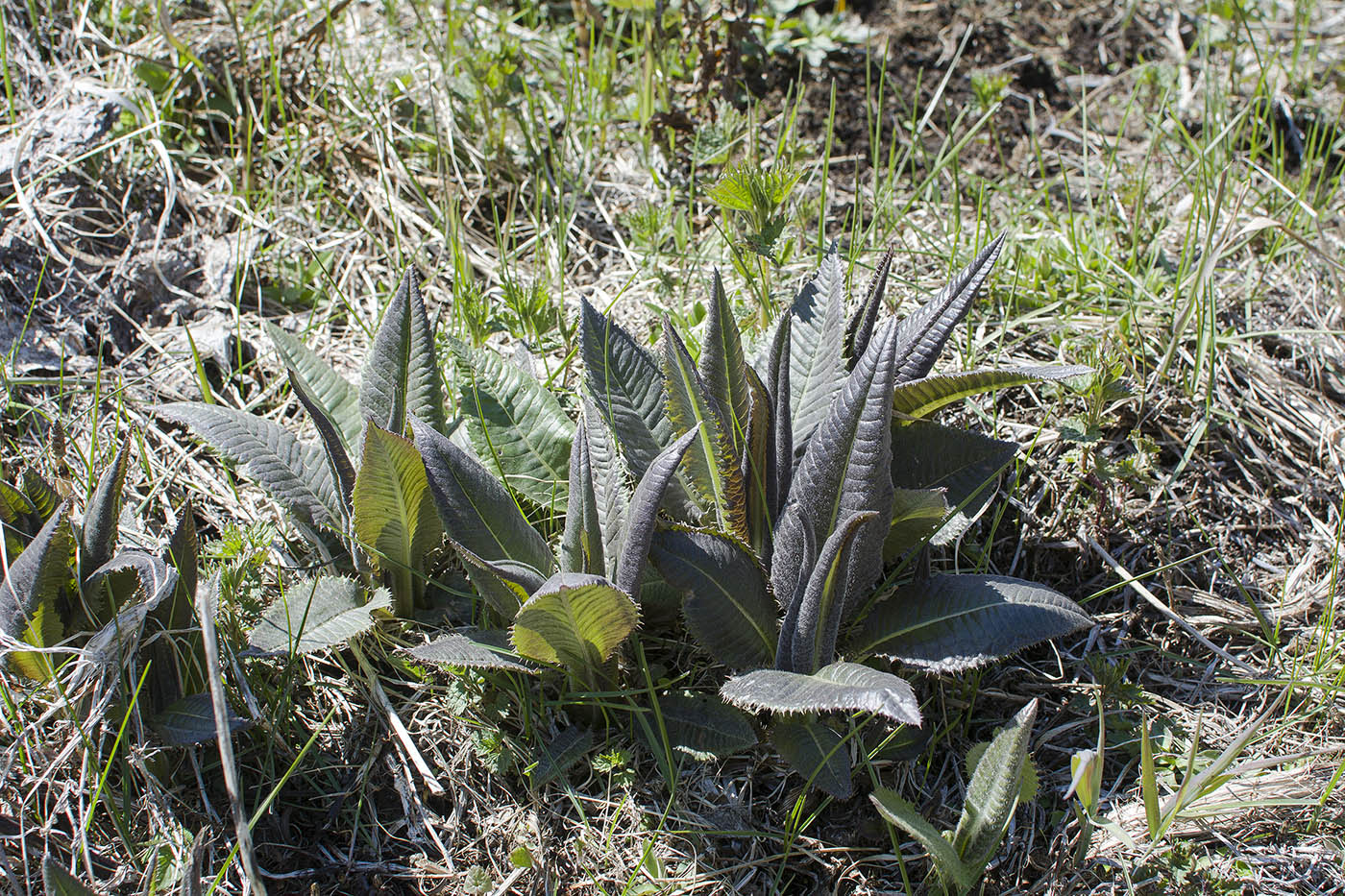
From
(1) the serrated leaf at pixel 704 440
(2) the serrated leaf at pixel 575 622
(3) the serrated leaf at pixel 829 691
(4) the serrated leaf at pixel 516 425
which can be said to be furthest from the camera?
(4) the serrated leaf at pixel 516 425

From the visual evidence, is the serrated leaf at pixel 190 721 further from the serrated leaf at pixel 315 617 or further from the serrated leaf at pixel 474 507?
the serrated leaf at pixel 474 507

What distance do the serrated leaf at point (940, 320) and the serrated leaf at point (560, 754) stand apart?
2.71 ft

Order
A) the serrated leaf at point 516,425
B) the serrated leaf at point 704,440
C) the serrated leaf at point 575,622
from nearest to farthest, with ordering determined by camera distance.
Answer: the serrated leaf at point 575,622 → the serrated leaf at point 704,440 → the serrated leaf at point 516,425

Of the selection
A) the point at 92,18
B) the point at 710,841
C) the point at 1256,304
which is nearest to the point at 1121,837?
the point at 710,841

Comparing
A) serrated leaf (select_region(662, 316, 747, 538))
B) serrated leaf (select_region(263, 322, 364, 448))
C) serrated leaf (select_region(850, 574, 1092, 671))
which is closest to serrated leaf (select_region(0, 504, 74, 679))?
serrated leaf (select_region(263, 322, 364, 448))

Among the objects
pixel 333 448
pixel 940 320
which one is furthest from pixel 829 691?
pixel 333 448

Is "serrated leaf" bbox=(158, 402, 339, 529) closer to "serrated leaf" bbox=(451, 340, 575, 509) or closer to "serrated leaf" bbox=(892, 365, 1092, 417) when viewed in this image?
"serrated leaf" bbox=(451, 340, 575, 509)

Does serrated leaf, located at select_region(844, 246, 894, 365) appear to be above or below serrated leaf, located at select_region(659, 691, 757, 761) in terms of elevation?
above

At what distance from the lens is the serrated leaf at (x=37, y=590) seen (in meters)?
1.56

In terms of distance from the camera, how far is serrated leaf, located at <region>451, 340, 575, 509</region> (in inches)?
75.9

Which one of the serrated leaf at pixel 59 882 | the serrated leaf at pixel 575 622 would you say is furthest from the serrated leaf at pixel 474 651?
the serrated leaf at pixel 59 882

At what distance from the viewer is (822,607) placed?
5.06 ft

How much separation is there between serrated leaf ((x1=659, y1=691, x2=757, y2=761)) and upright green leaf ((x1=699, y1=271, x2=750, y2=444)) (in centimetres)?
42

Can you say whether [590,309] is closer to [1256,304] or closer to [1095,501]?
[1095,501]
